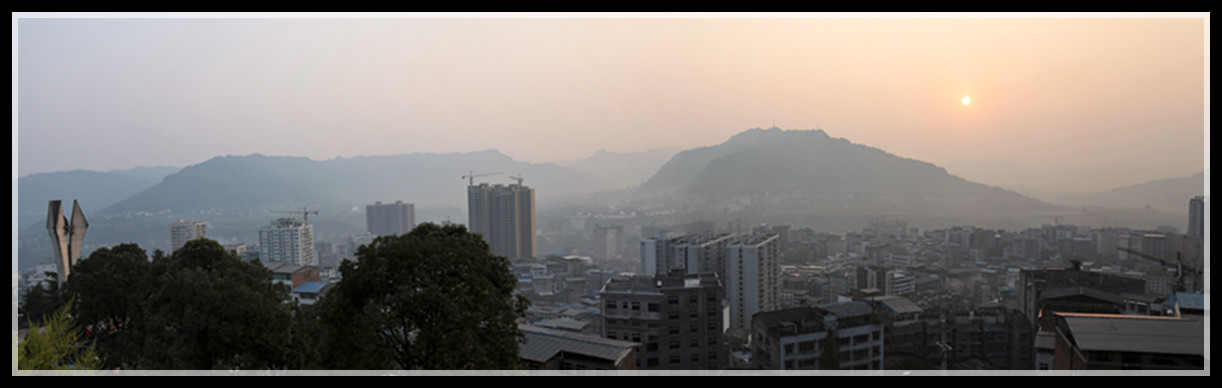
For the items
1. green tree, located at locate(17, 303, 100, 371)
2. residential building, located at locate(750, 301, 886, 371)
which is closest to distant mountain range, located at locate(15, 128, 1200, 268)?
residential building, located at locate(750, 301, 886, 371)

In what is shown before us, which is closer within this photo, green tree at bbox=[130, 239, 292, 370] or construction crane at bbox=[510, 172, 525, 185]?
green tree at bbox=[130, 239, 292, 370]

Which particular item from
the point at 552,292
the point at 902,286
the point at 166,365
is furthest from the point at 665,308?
the point at 552,292

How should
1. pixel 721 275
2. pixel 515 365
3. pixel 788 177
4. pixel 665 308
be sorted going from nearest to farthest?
pixel 515 365, pixel 665 308, pixel 721 275, pixel 788 177

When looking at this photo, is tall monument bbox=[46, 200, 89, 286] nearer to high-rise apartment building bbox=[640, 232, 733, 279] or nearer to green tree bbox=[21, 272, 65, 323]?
green tree bbox=[21, 272, 65, 323]

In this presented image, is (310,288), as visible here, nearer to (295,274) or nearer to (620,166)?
(295,274)

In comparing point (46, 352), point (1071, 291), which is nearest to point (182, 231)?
point (46, 352)

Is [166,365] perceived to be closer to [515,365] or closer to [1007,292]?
[515,365]

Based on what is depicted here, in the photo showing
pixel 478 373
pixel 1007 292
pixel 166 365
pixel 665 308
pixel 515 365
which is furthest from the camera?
pixel 1007 292
